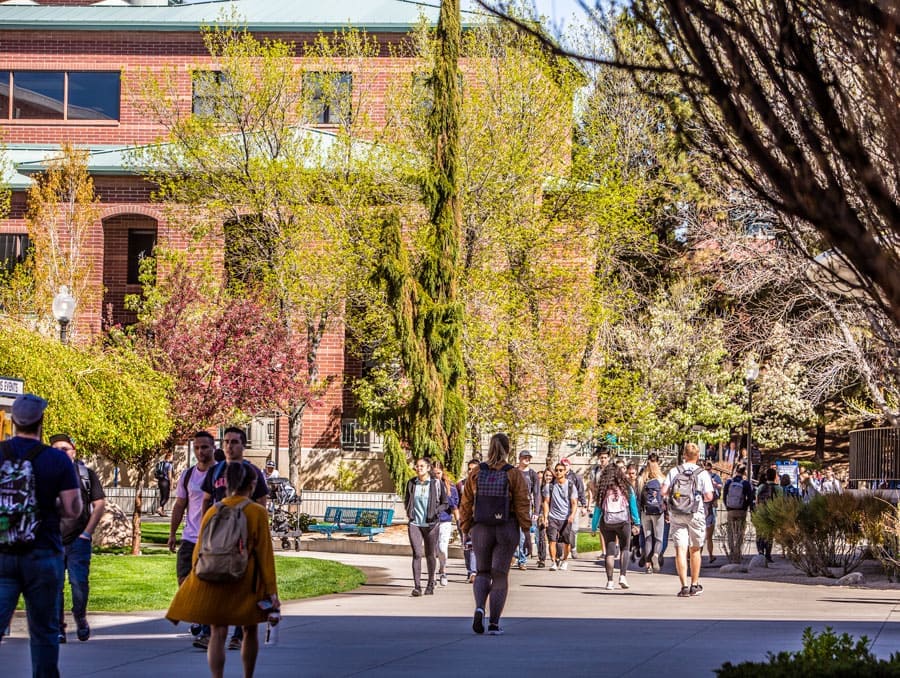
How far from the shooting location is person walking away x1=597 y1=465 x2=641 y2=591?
17.9 metres

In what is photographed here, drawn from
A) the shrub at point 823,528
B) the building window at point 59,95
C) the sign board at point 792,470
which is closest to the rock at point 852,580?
the shrub at point 823,528

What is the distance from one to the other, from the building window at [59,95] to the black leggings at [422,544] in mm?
35922

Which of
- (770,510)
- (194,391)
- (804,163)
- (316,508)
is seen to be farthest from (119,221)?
(804,163)

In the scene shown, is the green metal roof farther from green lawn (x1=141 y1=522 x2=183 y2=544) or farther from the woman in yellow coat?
the woman in yellow coat

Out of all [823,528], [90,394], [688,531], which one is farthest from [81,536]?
[823,528]

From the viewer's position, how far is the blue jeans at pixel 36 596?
7621 millimetres

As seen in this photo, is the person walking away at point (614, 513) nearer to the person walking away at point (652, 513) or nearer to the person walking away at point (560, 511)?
the person walking away at point (652, 513)

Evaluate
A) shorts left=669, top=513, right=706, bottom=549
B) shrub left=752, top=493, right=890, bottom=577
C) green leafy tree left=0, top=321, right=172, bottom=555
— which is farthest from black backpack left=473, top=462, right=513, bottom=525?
green leafy tree left=0, top=321, right=172, bottom=555

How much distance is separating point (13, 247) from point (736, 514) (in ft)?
105

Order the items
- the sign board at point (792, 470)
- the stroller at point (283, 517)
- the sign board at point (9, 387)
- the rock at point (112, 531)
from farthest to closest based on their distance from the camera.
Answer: the sign board at point (792, 470) < the stroller at point (283, 517) < the rock at point (112, 531) < the sign board at point (9, 387)

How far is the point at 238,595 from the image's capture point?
8398mm

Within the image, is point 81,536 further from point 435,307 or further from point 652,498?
point 435,307

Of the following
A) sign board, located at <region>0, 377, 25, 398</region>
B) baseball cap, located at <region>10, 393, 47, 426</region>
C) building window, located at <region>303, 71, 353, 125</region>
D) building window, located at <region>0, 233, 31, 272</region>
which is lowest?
baseball cap, located at <region>10, 393, 47, 426</region>

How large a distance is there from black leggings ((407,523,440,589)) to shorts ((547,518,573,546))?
4.20m
